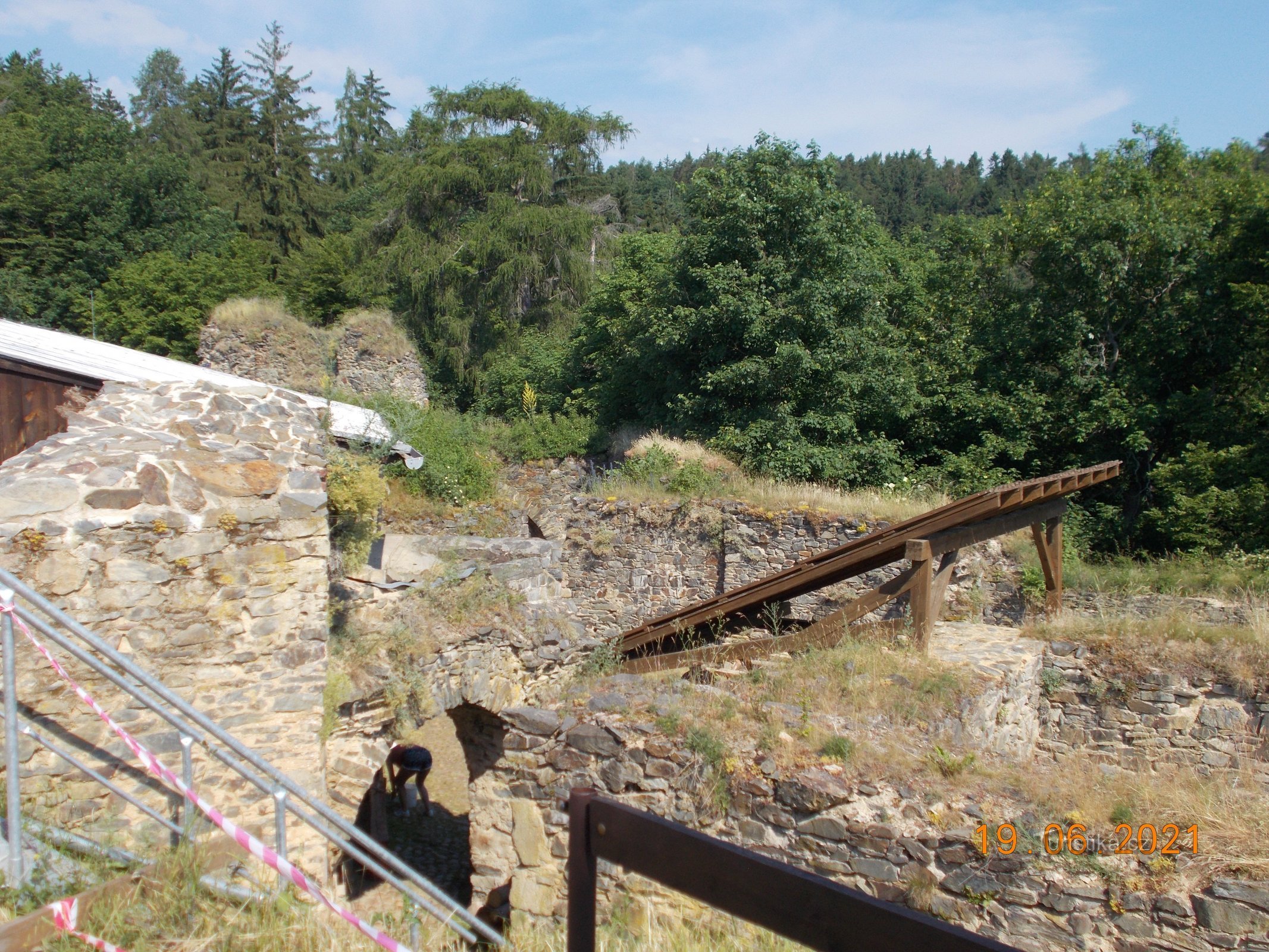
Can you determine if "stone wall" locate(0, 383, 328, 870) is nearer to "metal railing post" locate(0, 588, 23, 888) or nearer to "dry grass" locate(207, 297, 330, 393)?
"metal railing post" locate(0, 588, 23, 888)

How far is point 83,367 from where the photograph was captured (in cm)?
731

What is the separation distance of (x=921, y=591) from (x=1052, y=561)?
3.63m

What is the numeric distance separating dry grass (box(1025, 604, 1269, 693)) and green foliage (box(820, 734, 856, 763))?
5185 millimetres

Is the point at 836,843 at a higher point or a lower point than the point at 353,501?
lower

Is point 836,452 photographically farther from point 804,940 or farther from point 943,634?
point 804,940

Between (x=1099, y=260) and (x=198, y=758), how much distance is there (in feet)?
54.5

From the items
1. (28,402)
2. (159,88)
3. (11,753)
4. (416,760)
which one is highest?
(159,88)

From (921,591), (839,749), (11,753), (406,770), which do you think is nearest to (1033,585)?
(921,591)

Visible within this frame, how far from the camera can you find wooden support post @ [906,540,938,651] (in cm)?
778

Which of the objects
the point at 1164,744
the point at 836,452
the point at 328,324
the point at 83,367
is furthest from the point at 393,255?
the point at 1164,744

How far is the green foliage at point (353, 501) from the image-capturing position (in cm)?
756

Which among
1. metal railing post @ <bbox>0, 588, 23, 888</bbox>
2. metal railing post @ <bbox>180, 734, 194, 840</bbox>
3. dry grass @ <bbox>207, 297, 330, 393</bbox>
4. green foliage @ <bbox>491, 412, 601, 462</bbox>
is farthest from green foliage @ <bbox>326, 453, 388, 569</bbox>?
dry grass @ <bbox>207, 297, 330, 393</bbox>

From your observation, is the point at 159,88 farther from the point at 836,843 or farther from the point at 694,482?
the point at 836,843

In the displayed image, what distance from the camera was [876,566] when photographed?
9.02m
